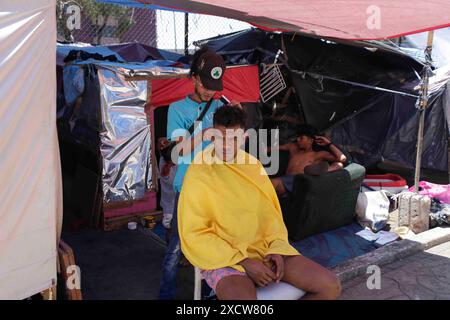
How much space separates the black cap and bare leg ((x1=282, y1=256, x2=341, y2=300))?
3.94 feet

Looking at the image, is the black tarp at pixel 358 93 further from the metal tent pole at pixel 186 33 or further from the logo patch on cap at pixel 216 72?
the logo patch on cap at pixel 216 72

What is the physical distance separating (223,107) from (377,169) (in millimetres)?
4658

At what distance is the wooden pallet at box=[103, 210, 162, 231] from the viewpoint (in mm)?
4555

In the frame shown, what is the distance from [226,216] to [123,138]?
1984 mm

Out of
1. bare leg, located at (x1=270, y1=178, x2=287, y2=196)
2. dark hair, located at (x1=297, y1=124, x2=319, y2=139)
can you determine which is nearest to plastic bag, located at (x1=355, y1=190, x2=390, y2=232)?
dark hair, located at (x1=297, y1=124, x2=319, y2=139)

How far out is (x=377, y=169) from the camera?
6.75m

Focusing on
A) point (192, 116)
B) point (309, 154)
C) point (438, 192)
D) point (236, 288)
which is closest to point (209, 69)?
point (192, 116)

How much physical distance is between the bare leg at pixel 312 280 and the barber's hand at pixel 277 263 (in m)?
0.05

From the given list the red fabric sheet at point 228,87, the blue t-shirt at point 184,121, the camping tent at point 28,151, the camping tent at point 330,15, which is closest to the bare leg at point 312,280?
the blue t-shirt at point 184,121

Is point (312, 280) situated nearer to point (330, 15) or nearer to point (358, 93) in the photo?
point (330, 15)

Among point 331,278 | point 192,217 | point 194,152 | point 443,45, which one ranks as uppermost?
point 443,45

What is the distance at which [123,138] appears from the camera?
4336mm
